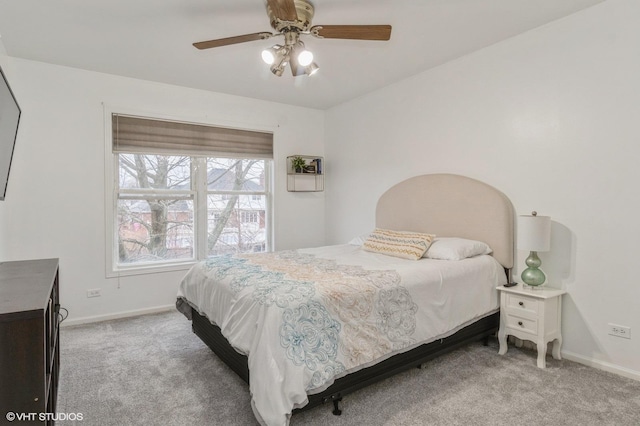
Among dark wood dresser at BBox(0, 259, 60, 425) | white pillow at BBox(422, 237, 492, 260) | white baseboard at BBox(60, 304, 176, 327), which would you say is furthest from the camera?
white baseboard at BBox(60, 304, 176, 327)

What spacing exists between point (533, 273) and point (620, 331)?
0.64 m

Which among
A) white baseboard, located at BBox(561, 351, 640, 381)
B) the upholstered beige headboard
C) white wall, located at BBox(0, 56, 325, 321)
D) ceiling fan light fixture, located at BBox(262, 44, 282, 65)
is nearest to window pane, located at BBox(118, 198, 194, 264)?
white wall, located at BBox(0, 56, 325, 321)

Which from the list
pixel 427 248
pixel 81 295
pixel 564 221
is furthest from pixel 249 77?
pixel 564 221

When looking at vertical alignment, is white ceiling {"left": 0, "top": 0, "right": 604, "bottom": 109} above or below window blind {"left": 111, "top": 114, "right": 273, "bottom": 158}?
above

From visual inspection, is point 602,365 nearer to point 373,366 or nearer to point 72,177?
point 373,366

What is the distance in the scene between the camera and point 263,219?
493 centimetres

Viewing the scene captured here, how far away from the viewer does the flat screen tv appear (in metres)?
1.97

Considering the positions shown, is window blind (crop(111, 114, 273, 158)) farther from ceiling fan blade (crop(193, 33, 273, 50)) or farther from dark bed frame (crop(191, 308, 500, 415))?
dark bed frame (crop(191, 308, 500, 415))

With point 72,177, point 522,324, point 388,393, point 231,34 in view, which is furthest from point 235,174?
point 522,324

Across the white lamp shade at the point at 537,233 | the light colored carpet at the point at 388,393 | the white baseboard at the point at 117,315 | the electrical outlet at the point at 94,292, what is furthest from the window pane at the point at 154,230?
the white lamp shade at the point at 537,233

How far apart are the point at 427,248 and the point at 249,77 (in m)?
2.61

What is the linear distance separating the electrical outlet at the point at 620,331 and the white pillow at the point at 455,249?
3.16 feet

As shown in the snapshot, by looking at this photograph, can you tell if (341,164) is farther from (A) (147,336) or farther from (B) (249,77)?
(A) (147,336)

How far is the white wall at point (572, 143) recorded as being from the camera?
2426mm
